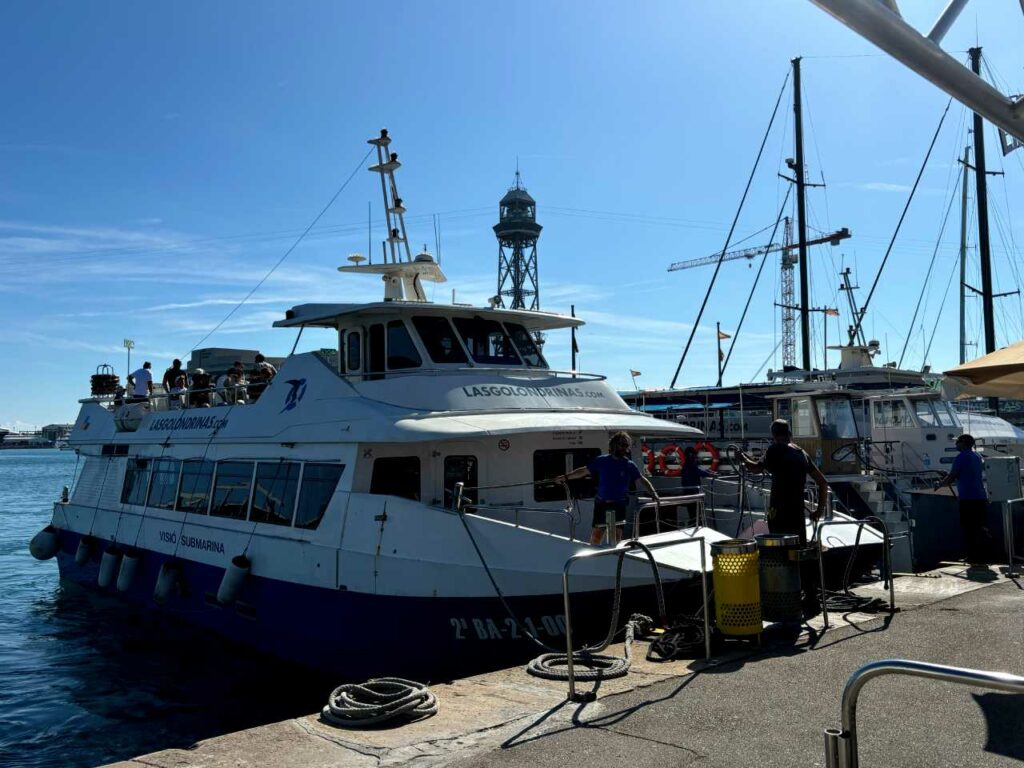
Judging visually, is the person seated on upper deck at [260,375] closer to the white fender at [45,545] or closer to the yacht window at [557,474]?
the yacht window at [557,474]

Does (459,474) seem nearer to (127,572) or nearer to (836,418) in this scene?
(127,572)

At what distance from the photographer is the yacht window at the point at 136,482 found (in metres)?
Answer: 15.5

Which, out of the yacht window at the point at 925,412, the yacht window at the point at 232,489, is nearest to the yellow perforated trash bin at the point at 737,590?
the yacht window at the point at 232,489

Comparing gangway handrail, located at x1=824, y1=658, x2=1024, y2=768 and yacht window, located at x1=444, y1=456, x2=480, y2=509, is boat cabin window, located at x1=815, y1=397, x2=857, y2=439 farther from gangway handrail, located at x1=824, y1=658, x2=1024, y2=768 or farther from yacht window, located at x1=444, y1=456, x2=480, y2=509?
gangway handrail, located at x1=824, y1=658, x2=1024, y2=768

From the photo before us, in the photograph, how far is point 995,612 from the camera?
785cm

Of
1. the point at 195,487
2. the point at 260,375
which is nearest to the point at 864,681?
the point at 195,487

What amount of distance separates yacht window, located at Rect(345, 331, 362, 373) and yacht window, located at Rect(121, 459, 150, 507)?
5860 mm

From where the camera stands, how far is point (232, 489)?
12406mm

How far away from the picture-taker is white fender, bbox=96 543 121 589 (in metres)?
15.1

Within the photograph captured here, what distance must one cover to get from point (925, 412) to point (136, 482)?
1748 cm

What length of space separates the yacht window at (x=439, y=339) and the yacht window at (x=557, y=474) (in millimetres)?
1903

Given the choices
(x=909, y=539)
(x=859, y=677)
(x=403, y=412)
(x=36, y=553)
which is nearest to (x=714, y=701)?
(x=859, y=677)

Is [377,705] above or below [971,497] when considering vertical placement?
below

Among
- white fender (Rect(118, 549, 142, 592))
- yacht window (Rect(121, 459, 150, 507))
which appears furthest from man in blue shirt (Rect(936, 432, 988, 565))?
yacht window (Rect(121, 459, 150, 507))
